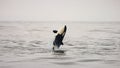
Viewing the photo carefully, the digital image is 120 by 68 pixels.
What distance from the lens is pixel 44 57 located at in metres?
16.3

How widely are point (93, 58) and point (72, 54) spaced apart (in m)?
1.88

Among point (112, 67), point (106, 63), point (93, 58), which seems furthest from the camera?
point (93, 58)

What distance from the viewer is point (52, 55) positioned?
56.0 feet

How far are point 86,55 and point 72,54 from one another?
937 millimetres

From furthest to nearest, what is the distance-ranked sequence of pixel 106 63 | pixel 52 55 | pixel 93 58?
pixel 52 55 → pixel 93 58 → pixel 106 63

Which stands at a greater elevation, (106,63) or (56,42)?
(56,42)

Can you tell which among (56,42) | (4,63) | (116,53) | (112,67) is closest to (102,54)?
(116,53)

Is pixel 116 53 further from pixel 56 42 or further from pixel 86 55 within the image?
pixel 56 42

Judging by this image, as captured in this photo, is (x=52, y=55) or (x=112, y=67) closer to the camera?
(x=112, y=67)

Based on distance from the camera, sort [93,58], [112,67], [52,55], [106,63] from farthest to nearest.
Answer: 1. [52,55]
2. [93,58]
3. [106,63]
4. [112,67]

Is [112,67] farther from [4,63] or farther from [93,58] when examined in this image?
[4,63]

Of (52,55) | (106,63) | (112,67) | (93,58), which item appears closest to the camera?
(112,67)

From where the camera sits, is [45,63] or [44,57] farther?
[44,57]

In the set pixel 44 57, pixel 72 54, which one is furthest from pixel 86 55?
pixel 44 57
